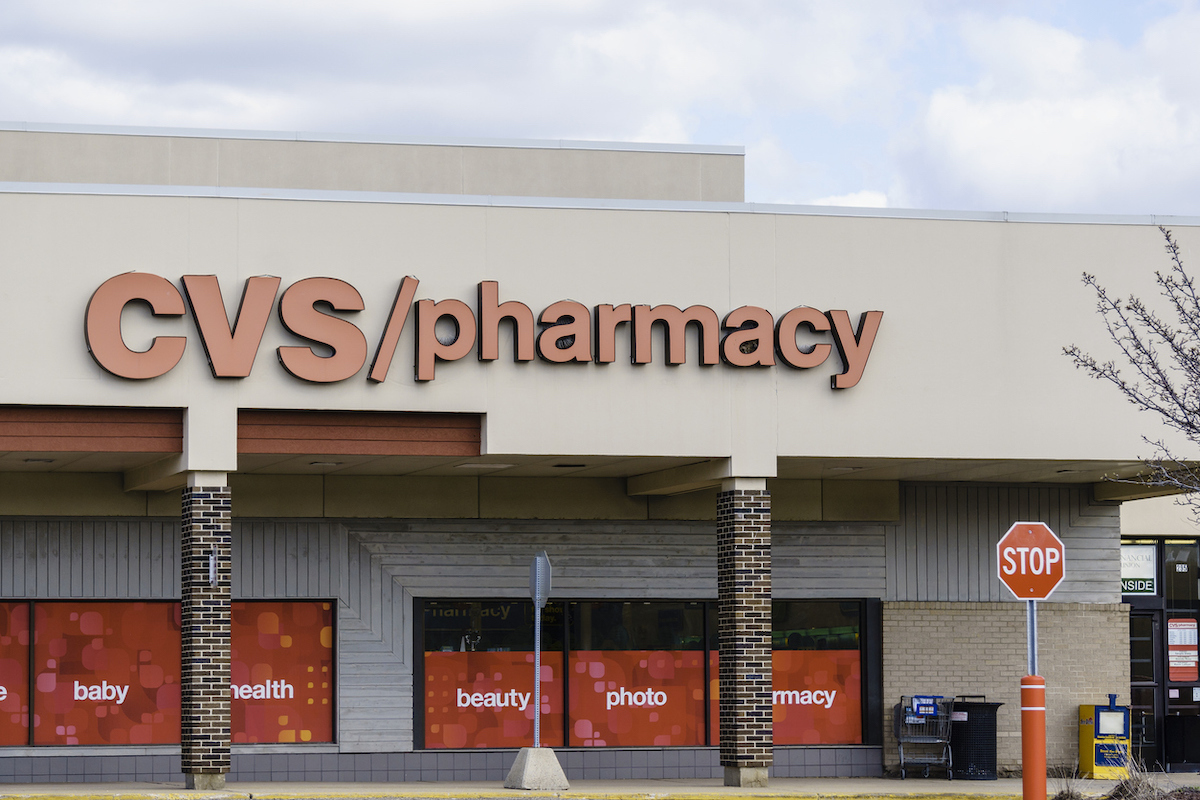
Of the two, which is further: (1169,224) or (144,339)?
(1169,224)

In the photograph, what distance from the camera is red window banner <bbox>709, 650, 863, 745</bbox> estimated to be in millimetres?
23328

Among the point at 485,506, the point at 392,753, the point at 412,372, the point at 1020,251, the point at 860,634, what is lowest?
the point at 392,753

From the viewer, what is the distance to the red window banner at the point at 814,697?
23328 mm

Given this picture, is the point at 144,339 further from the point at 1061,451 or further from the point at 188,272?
the point at 1061,451

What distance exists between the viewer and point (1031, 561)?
1473cm

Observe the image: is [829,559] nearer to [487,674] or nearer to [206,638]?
[487,674]

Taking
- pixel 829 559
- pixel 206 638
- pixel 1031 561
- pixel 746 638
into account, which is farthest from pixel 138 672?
pixel 1031 561

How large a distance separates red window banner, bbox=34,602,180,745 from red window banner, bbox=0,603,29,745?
0.15 meters

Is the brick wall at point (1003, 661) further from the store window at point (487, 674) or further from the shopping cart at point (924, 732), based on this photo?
the store window at point (487, 674)

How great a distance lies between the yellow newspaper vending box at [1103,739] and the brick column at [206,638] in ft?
41.3

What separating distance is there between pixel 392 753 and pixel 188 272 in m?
7.51

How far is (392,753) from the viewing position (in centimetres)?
2202

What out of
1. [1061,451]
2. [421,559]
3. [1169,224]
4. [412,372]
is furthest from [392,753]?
[1169,224]

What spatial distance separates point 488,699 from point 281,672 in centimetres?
294
